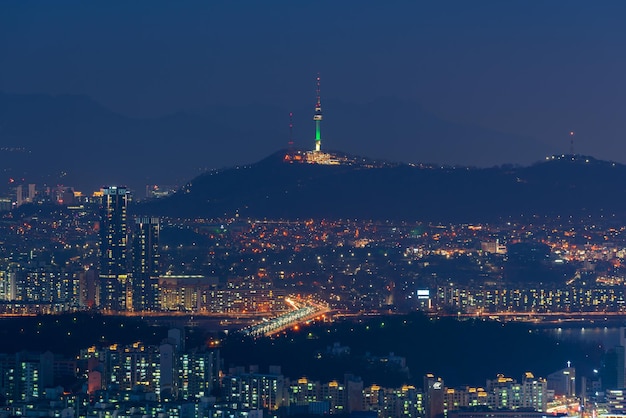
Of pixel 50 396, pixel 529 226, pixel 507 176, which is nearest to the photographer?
pixel 50 396

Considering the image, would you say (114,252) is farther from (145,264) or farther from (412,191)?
(412,191)

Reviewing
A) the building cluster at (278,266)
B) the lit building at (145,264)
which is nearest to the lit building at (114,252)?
the building cluster at (278,266)

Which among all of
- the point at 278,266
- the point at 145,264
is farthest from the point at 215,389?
the point at 278,266

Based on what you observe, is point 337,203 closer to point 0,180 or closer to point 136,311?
point 0,180

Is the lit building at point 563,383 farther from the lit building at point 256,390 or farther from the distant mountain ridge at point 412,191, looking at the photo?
the distant mountain ridge at point 412,191

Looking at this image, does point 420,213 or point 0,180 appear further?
point 420,213

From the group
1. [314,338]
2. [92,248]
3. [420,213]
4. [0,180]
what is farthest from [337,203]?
[314,338]
